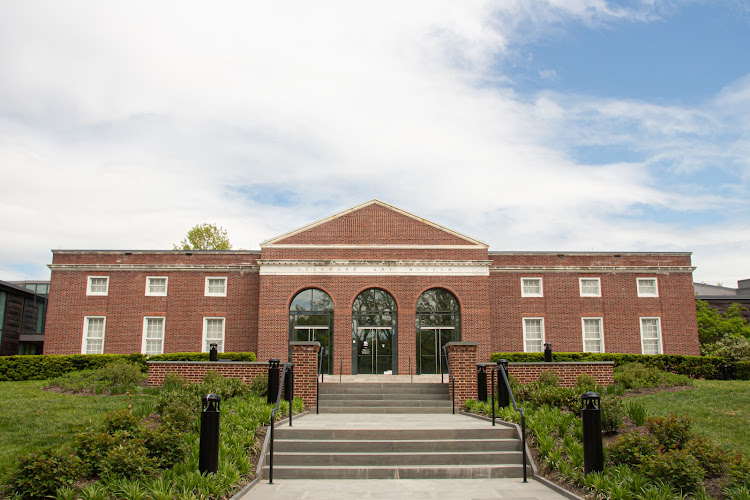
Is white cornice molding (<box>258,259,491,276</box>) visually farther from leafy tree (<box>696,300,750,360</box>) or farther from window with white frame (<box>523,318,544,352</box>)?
leafy tree (<box>696,300,750,360</box>)

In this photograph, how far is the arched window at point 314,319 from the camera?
26328 mm

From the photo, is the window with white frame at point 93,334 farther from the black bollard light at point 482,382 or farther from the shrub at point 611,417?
the shrub at point 611,417

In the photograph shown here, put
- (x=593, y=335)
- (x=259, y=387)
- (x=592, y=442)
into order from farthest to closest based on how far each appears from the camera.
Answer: (x=593, y=335)
(x=259, y=387)
(x=592, y=442)

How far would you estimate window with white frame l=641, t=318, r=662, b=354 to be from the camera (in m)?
28.4

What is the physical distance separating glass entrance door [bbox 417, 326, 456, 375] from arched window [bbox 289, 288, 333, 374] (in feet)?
13.1

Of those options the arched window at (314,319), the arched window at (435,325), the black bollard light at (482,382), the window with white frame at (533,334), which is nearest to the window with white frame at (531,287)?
the window with white frame at (533,334)

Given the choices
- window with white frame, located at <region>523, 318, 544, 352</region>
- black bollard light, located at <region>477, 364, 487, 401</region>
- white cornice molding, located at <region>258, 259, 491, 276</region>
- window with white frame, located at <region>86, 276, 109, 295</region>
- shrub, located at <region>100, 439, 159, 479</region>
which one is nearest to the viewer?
shrub, located at <region>100, 439, 159, 479</region>

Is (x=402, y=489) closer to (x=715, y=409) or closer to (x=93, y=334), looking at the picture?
(x=715, y=409)

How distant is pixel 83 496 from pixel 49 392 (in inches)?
445

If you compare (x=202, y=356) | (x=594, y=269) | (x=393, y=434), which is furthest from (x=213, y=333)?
(x=393, y=434)

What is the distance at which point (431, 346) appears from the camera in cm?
2639

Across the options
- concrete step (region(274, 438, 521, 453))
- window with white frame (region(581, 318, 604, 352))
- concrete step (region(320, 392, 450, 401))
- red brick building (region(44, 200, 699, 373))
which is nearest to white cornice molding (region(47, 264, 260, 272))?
red brick building (region(44, 200, 699, 373))

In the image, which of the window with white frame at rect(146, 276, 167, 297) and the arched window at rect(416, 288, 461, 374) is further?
the window with white frame at rect(146, 276, 167, 297)

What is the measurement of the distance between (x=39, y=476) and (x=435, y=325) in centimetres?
Answer: 2064
